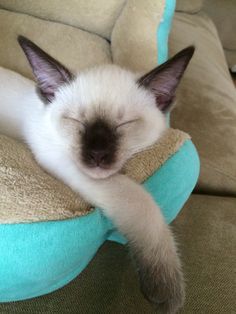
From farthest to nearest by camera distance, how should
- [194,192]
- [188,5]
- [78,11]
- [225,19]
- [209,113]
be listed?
1. [225,19]
2. [188,5]
3. [209,113]
4. [78,11]
5. [194,192]

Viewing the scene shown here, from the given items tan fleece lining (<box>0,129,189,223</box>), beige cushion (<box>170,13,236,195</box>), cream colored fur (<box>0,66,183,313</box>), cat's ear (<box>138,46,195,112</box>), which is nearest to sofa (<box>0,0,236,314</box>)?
beige cushion (<box>170,13,236,195</box>)

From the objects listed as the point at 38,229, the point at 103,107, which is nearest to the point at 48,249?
the point at 38,229

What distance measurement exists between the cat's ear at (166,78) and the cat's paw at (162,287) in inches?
14.7

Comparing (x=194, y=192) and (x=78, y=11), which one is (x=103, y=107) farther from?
(x=78, y=11)

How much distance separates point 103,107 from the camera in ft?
2.47

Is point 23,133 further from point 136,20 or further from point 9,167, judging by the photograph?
point 136,20

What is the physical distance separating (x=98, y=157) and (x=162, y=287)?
0.87ft

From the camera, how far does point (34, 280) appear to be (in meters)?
0.63

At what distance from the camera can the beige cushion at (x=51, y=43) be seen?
48.8 inches

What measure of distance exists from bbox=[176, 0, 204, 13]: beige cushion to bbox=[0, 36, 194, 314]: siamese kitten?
170 centimetres

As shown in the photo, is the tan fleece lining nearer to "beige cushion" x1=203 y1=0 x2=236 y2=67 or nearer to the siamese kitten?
the siamese kitten

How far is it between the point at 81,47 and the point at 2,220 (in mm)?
866

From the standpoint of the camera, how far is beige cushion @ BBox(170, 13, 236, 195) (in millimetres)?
1248

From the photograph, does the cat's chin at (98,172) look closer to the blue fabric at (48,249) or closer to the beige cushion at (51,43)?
the blue fabric at (48,249)
